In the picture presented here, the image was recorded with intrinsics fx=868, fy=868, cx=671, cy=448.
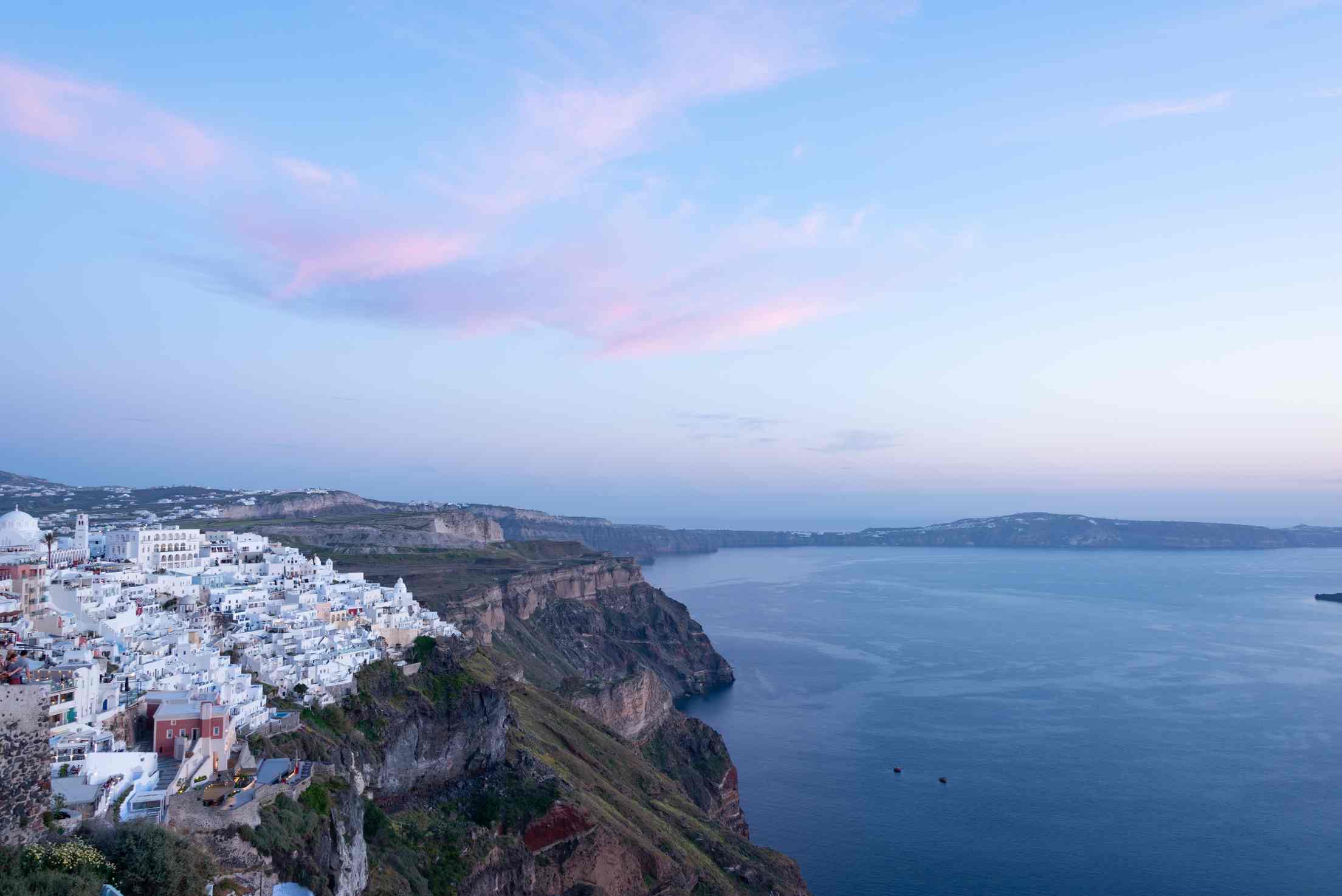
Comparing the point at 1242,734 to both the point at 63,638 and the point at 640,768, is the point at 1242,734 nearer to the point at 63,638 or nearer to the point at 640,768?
the point at 640,768

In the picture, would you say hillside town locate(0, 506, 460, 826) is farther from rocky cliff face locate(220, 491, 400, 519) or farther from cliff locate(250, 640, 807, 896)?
rocky cliff face locate(220, 491, 400, 519)

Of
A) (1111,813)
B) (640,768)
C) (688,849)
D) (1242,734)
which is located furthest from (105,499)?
(1242,734)

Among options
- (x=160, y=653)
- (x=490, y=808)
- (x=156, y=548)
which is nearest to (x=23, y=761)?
(x=160, y=653)

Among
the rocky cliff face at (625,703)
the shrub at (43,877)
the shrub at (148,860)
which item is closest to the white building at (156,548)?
the rocky cliff face at (625,703)

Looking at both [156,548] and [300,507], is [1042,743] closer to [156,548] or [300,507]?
[156,548]

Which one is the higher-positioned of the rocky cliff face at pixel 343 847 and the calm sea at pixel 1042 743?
the rocky cliff face at pixel 343 847

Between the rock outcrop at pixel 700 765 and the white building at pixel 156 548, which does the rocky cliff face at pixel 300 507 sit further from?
the rock outcrop at pixel 700 765
